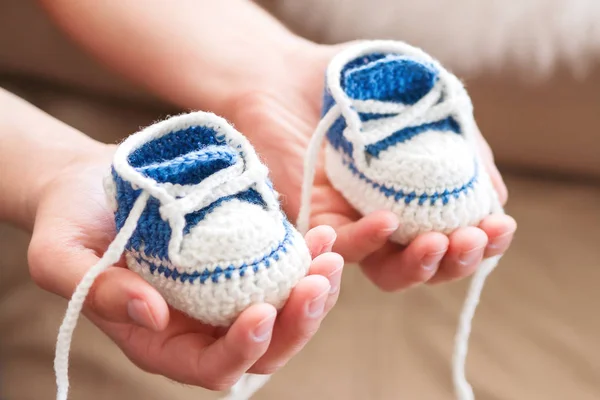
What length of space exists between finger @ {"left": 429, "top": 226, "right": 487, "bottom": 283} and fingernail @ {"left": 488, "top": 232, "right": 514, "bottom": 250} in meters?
0.02

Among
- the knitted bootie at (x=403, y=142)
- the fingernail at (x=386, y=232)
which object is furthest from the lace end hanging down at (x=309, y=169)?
the fingernail at (x=386, y=232)

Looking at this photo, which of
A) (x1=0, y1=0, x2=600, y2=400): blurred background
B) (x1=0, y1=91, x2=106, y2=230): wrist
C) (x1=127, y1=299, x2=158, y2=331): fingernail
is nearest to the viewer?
(x1=127, y1=299, x2=158, y2=331): fingernail

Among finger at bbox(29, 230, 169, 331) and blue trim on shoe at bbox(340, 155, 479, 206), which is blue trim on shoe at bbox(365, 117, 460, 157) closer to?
blue trim on shoe at bbox(340, 155, 479, 206)

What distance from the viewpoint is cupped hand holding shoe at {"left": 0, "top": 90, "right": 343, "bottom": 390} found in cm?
55

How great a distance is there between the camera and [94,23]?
0.97m

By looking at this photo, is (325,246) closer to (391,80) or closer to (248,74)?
(391,80)

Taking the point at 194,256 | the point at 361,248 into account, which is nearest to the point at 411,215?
the point at 361,248

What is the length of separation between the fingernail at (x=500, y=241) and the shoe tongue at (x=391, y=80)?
6.8 inches

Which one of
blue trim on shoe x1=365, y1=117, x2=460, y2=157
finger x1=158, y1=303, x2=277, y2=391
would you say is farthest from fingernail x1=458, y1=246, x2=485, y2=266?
finger x1=158, y1=303, x2=277, y2=391

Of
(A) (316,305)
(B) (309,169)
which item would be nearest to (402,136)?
(B) (309,169)

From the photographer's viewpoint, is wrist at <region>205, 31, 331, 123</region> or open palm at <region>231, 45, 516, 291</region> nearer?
open palm at <region>231, 45, 516, 291</region>

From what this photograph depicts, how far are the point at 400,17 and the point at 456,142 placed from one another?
427 millimetres

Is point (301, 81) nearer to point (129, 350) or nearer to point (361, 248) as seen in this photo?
point (361, 248)

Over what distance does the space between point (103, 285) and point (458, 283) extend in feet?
1.90
